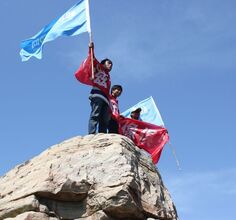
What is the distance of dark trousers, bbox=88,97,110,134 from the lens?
12.6 m

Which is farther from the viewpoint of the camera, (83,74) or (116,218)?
(83,74)

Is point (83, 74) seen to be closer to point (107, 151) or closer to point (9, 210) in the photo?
point (107, 151)

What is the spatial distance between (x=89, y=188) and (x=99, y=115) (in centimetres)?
290

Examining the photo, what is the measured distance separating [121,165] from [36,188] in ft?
6.00

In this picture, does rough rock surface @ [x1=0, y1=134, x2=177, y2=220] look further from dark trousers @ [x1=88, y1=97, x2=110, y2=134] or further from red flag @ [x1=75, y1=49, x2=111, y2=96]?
red flag @ [x1=75, y1=49, x2=111, y2=96]

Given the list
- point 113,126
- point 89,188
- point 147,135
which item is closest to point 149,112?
point 147,135

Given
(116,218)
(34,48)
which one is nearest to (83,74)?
(34,48)

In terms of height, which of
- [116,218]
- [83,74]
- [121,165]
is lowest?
[116,218]

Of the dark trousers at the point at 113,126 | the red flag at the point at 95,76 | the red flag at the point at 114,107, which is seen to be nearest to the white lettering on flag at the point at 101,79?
the red flag at the point at 95,76

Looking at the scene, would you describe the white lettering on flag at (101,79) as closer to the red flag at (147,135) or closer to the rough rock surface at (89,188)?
the red flag at (147,135)

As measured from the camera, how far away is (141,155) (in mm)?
11828

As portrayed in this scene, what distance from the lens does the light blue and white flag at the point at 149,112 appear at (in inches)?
607

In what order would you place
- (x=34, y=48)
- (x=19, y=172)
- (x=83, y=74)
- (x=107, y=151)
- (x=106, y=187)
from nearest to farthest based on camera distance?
1. (x=106, y=187)
2. (x=107, y=151)
3. (x=19, y=172)
4. (x=83, y=74)
5. (x=34, y=48)

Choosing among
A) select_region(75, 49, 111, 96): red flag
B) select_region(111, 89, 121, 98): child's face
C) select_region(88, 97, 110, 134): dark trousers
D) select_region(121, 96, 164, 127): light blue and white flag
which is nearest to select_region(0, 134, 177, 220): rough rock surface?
select_region(88, 97, 110, 134): dark trousers
